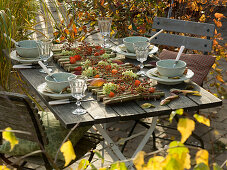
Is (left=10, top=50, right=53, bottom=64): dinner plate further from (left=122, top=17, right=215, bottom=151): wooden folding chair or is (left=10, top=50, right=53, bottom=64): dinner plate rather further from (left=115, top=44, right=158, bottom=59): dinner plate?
(left=122, top=17, right=215, bottom=151): wooden folding chair

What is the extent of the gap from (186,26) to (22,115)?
7.20ft

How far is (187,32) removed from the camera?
12.8 feet

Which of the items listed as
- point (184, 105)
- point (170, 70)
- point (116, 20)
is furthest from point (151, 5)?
point (184, 105)

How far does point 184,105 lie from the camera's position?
2.39 m

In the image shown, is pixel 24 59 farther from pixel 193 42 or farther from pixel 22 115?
pixel 193 42

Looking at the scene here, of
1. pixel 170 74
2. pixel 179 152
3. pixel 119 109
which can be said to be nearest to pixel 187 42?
pixel 170 74

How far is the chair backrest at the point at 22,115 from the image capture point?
2.18 meters

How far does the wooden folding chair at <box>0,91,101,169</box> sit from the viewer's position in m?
2.20

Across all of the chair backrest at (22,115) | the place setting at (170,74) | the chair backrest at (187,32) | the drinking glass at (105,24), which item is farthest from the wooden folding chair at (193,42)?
the chair backrest at (22,115)

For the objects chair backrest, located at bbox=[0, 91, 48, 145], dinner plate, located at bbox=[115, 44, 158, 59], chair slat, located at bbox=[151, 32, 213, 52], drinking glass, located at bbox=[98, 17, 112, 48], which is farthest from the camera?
chair slat, located at bbox=[151, 32, 213, 52]

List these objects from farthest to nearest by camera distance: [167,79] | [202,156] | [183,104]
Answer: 1. [167,79]
2. [183,104]
3. [202,156]

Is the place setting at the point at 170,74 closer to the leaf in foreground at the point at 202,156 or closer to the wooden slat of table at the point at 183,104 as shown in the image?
the wooden slat of table at the point at 183,104

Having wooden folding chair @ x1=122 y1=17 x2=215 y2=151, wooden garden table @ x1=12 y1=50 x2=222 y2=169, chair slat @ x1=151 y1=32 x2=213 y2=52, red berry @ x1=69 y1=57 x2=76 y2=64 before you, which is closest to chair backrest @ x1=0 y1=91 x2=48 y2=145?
wooden garden table @ x1=12 y1=50 x2=222 y2=169

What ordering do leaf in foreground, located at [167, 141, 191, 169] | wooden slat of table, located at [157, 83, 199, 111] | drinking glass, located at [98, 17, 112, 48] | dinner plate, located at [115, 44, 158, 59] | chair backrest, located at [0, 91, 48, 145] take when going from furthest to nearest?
1. drinking glass, located at [98, 17, 112, 48]
2. dinner plate, located at [115, 44, 158, 59]
3. wooden slat of table, located at [157, 83, 199, 111]
4. chair backrest, located at [0, 91, 48, 145]
5. leaf in foreground, located at [167, 141, 191, 169]
